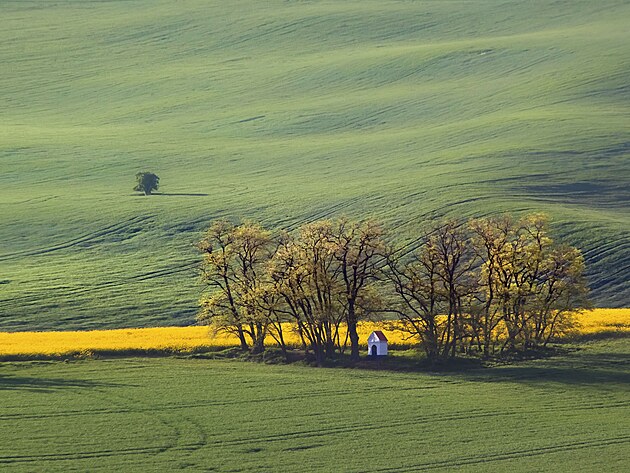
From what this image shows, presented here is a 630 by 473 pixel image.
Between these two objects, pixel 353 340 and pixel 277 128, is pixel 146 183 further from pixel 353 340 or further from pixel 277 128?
pixel 353 340

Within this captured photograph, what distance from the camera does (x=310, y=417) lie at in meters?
30.6

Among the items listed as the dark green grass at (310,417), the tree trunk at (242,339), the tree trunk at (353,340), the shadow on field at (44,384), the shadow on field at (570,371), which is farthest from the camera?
the tree trunk at (242,339)

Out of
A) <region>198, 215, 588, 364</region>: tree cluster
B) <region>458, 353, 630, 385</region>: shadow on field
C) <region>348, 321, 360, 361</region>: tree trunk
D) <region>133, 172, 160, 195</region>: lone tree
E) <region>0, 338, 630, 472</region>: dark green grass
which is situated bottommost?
<region>0, 338, 630, 472</region>: dark green grass

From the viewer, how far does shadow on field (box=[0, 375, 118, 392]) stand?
3403 cm

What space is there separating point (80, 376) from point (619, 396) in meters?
15.1

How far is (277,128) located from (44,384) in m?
62.8

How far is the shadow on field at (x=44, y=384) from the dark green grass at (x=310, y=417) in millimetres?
55

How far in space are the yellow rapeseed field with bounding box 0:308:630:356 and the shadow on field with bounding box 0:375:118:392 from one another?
3926 mm

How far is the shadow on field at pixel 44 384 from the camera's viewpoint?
112 ft

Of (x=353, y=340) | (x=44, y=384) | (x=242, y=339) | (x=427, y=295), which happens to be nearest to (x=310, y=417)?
(x=44, y=384)

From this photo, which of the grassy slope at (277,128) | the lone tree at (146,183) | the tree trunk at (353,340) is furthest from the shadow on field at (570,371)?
the lone tree at (146,183)

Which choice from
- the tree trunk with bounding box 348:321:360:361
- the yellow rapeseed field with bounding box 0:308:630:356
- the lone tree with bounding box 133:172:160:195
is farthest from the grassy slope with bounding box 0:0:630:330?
the tree trunk with bounding box 348:321:360:361

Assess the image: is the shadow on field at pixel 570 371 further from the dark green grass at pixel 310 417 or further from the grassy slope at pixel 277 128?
the grassy slope at pixel 277 128

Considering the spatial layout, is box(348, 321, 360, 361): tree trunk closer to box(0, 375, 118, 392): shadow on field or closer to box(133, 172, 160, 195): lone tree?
box(0, 375, 118, 392): shadow on field
